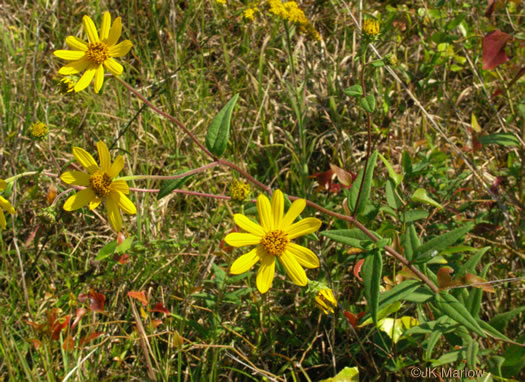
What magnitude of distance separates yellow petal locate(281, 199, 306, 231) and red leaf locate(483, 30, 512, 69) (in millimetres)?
1373

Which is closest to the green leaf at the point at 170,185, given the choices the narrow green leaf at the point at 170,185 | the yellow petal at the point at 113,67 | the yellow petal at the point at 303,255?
the narrow green leaf at the point at 170,185

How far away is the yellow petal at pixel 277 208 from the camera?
188 cm

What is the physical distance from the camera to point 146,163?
10.4ft

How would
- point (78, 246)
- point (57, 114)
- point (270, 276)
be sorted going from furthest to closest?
point (57, 114)
point (78, 246)
point (270, 276)

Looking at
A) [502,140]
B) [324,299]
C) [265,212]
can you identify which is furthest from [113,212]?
[502,140]

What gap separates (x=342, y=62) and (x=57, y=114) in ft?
7.23

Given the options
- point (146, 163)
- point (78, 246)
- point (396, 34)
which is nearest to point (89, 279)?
point (78, 246)

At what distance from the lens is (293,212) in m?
1.93

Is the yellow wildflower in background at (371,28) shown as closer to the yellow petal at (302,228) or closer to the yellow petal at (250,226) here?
the yellow petal at (302,228)

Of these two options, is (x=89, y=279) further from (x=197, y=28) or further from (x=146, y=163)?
(x=197, y=28)

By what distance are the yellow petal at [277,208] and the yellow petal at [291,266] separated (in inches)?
5.5

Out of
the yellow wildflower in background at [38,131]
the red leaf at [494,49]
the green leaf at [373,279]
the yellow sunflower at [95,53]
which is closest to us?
the green leaf at [373,279]

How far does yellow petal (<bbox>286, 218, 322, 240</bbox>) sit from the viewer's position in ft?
6.36

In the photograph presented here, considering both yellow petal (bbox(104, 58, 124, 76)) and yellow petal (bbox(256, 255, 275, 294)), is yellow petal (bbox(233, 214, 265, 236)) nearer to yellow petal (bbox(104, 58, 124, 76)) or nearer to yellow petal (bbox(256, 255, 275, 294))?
yellow petal (bbox(256, 255, 275, 294))
